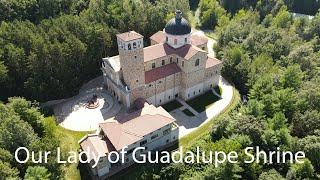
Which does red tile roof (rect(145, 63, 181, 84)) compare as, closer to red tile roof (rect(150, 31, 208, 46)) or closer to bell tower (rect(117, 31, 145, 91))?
bell tower (rect(117, 31, 145, 91))

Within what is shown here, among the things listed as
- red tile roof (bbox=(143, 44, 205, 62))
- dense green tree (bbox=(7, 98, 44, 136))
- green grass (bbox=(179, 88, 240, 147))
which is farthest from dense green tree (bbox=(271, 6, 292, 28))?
dense green tree (bbox=(7, 98, 44, 136))

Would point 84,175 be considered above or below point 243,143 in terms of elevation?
below

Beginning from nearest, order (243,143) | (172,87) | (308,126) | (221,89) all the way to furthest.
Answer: (243,143)
(308,126)
(172,87)
(221,89)

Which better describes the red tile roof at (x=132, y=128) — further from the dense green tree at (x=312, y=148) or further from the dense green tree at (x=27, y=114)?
the dense green tree at (x=312, y=148)

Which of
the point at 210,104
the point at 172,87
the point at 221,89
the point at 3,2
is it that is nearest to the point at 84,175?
the point at 172,87

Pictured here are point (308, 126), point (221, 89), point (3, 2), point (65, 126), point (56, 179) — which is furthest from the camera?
point (3, 2)

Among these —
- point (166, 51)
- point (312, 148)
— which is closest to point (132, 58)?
point (166, 51)

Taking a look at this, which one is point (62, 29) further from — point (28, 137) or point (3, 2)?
point (28, 137)
